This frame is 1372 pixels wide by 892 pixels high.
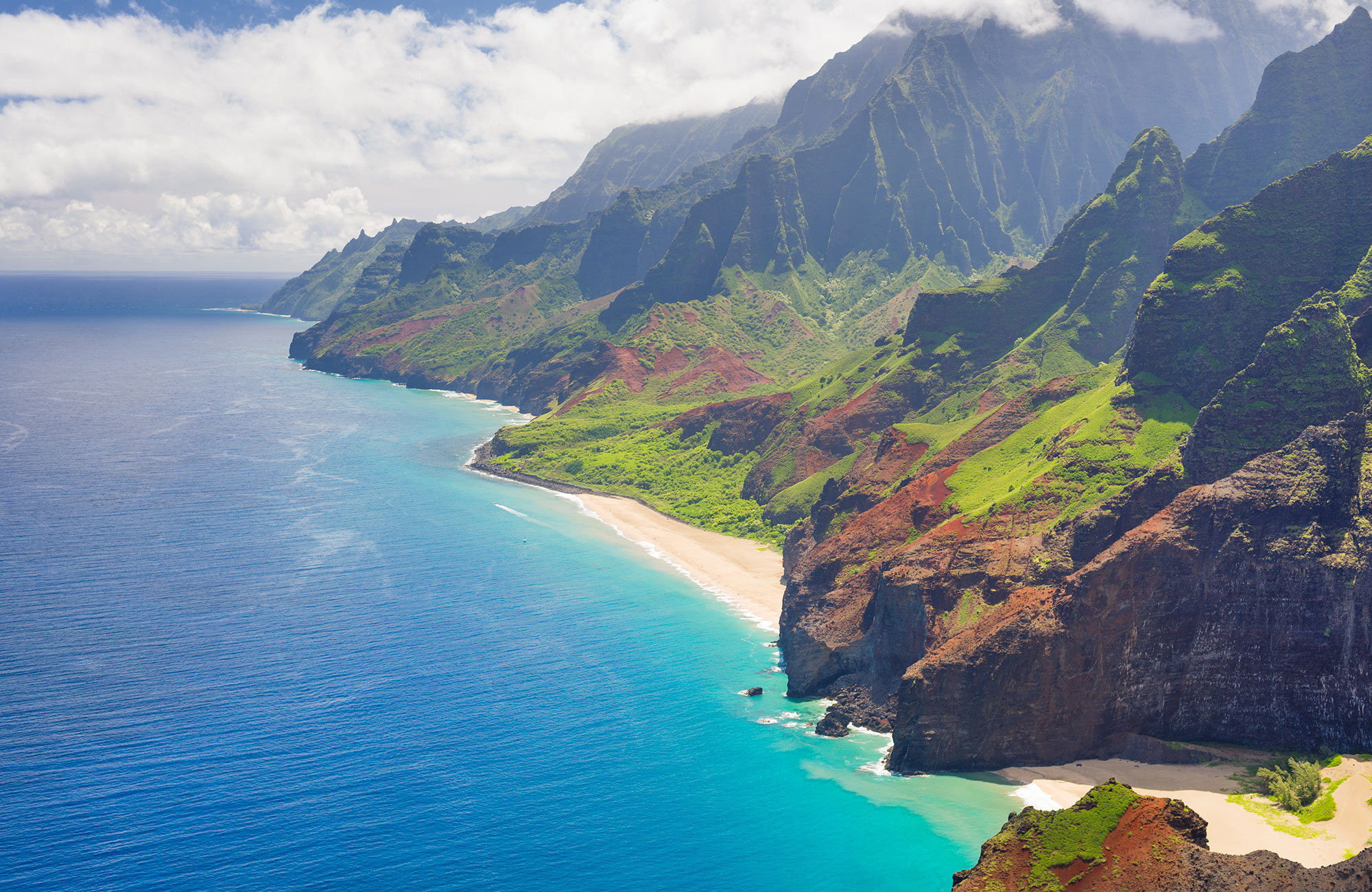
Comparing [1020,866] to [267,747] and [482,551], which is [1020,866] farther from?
[482,551]

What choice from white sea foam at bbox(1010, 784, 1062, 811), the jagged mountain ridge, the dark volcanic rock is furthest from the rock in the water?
white sea foam at bbox(1010, 784, 1062, 811)

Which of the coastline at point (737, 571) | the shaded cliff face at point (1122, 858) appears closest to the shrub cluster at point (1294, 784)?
the shaded cliff face at point (1122, 858)

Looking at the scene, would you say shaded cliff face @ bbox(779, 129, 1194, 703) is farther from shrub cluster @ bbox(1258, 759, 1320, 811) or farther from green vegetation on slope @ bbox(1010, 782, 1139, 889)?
green vegetation on slope @ bbox(1010, 782, 1139, 889)

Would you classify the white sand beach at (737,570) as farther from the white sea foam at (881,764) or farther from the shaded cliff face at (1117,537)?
the white sea foam at (881,764)

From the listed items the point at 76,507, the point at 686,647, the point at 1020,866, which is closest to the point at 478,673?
the point at 686,647

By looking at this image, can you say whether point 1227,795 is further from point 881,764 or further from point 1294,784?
point 881,764

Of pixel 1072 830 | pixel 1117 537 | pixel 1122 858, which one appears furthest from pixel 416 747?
pixel 1117 537
